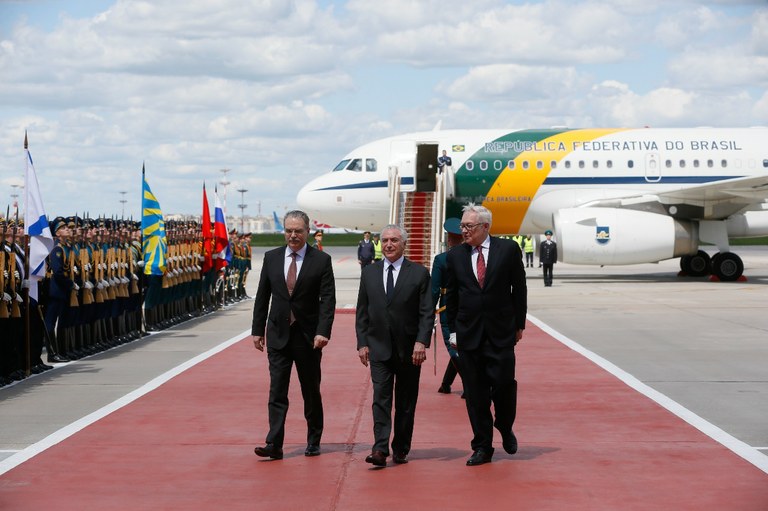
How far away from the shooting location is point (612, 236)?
30281mm

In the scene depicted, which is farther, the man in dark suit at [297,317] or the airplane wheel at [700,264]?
the airplane wheel at [700,264]

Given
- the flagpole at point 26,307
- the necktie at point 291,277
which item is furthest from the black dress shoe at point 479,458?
the flagpole at point 26,307

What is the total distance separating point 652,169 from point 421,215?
6.85 meters

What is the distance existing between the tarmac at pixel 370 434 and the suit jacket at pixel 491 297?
0.90m

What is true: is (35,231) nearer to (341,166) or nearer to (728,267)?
(341,166)

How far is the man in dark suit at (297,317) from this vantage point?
8.52 m

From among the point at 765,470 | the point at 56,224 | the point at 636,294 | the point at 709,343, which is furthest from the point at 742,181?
the point at 765,470

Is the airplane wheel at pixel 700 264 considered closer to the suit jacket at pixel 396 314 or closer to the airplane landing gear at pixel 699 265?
the airplane landing gear at pixel 699 265

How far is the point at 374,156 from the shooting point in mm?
33562

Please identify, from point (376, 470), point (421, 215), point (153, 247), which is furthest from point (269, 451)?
point (421, 215)

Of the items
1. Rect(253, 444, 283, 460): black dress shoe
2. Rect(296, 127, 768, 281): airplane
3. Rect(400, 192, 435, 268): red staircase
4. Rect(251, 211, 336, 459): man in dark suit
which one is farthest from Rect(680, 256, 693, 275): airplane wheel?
Rect(253, 444, 283, 460): black dress shoe

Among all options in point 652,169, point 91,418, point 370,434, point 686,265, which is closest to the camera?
point 370,434

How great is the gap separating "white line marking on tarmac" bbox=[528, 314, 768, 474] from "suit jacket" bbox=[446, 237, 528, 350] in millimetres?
1872

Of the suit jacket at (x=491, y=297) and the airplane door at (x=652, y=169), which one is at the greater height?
the airplane door at (x=652, y=169)
